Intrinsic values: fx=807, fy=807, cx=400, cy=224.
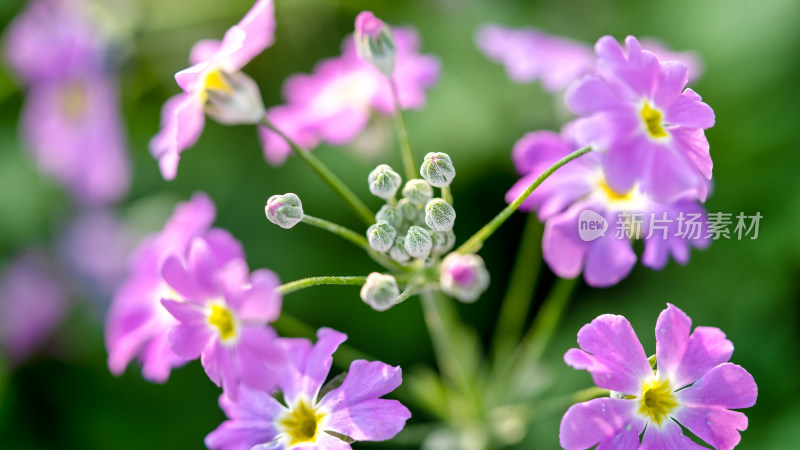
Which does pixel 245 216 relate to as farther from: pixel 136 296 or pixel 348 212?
pixel 136 296

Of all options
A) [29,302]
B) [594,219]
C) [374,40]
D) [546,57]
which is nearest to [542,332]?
[594,219]

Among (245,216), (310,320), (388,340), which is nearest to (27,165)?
(245,216)

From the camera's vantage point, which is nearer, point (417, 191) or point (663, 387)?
point (663, 387)

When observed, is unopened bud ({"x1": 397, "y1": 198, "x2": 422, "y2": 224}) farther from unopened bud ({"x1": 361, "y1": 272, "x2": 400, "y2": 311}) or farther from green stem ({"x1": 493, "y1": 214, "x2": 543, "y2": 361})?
green stem ({"x1": 493, "y1": 214, "x2": 543, "y2": 361})

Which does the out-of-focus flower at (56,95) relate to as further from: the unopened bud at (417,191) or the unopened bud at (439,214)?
the unopened bud at (439,214)

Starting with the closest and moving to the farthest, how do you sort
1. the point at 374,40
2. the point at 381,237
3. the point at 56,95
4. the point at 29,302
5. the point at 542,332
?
the point at 381,237, the point at 374,40, the point at 542,332, the point at 29,302, the point at 56,95

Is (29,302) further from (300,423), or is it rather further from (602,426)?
(602,426)

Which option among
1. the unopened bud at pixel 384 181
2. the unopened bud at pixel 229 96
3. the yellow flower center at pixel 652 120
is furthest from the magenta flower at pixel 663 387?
the unopened bud at pixel 229 96
